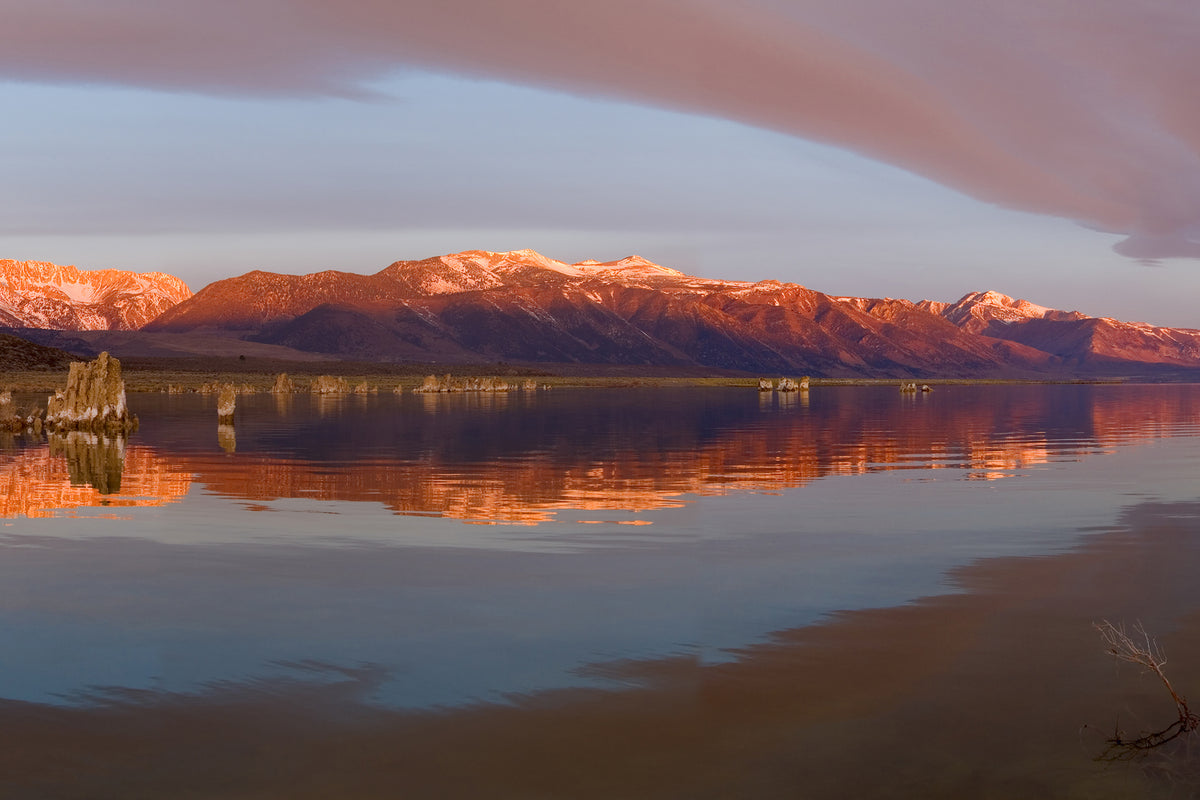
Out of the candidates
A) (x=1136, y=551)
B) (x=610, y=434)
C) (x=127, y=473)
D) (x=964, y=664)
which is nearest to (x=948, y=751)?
(x=964, y=664)

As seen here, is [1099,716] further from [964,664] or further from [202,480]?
[202,480]

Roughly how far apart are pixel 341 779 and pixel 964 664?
5.27 metres

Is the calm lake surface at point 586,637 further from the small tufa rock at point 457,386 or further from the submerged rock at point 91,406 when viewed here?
the small tufa rock at point 457,386

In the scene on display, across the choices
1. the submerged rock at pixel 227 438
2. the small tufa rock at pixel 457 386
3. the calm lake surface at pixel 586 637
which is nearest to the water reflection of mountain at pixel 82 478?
the calm lake surface at pixel 586 637

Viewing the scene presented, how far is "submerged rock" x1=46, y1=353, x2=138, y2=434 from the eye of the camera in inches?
1625

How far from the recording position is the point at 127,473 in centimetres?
2708

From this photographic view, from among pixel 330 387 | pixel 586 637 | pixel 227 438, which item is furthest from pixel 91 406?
pixel 330 387

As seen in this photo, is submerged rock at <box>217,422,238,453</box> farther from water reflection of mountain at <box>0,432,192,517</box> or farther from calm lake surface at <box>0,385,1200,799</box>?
calm lake surface at <box>0,385,1200,799</box>

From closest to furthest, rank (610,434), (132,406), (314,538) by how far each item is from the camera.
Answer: (314,538) → (610,434) → (132,406)

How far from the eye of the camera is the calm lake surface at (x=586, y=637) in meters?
7.66

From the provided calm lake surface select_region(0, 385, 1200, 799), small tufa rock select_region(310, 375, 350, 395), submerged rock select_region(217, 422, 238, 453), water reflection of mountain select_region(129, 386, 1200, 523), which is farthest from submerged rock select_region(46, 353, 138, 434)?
small tufa rock select_region(310, 375, 350, 395)

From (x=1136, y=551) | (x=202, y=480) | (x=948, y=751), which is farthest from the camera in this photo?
(x=202, y=480)

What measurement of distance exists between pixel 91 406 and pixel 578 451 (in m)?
18.5

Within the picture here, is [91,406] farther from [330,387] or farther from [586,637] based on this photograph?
[330,387]
